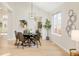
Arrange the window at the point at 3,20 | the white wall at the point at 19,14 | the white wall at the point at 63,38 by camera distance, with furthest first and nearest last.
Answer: the white wall at the point at 63,38 → the white wall at the point at 19,14 → the window at the point at 3,20

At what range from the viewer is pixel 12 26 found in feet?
13.5

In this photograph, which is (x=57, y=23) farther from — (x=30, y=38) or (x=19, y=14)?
(x=19, y=14)

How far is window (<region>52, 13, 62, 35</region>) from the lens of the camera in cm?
422

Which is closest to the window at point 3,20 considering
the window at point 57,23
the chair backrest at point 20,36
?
the chair backrest at point 20,36

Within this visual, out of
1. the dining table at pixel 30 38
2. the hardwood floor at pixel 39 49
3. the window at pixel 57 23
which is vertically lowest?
the hardwood floor at pixel 39 49

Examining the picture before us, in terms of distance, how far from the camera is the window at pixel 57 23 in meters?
4.22

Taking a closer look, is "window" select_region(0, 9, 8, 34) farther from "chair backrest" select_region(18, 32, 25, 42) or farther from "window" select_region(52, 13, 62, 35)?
"window" select_region(52, 13, 62, 35)

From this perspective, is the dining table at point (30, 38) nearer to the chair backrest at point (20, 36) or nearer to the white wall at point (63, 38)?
the chair backrest at point (20, 36)

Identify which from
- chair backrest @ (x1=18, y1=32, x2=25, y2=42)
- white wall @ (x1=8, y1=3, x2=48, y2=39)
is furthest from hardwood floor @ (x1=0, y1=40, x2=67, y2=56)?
white wall @ (x1=8, y1=3, x2=48, y2=39)

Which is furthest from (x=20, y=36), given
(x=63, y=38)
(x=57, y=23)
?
(x=63, y=38)

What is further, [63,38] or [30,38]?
[63,38]

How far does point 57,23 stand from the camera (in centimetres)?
427

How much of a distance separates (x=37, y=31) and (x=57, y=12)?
816mm

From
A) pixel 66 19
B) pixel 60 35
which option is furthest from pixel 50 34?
pixel 66 19
